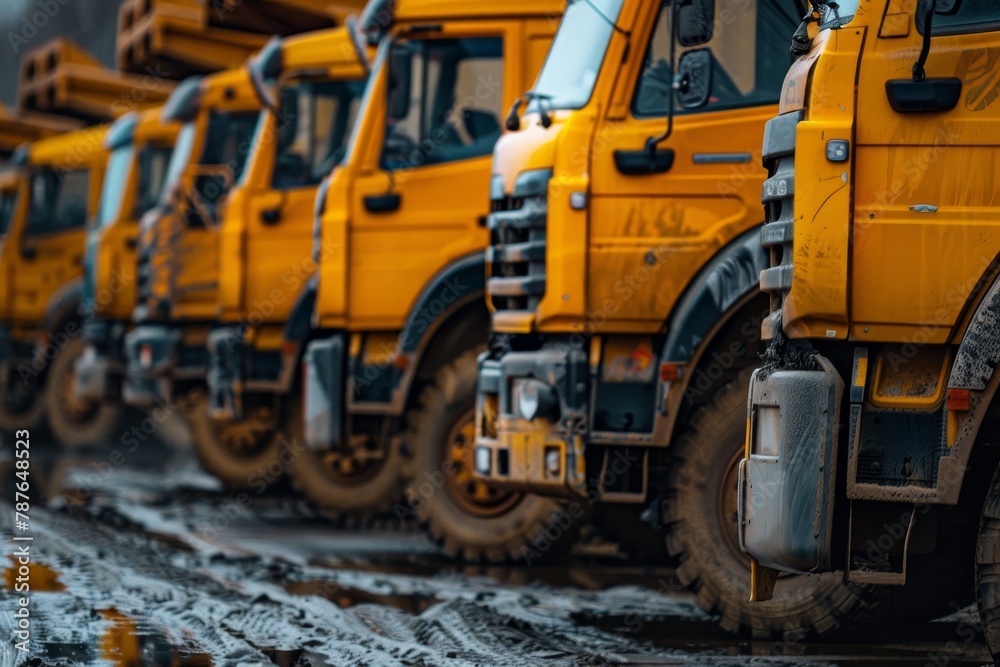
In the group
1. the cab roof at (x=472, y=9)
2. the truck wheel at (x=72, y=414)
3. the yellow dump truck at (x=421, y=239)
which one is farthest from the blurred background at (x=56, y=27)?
the cab roof at (x=472, y=9)

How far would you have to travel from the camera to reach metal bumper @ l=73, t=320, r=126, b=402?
18.4 metres

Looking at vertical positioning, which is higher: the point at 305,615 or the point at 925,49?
the point at 925,49

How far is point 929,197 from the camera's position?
626cm

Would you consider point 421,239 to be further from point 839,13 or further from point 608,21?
point 839,13

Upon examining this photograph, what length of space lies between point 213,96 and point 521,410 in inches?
295

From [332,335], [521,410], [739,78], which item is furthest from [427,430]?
[739,78]

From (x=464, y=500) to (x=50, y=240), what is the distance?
11.1m

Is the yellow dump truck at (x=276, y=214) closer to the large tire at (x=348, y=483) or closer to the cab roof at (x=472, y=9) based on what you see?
the large tire at (x=348, y=483)

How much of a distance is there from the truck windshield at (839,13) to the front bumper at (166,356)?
32.4 ft

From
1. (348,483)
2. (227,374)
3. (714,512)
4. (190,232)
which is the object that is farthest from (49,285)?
(714,512)

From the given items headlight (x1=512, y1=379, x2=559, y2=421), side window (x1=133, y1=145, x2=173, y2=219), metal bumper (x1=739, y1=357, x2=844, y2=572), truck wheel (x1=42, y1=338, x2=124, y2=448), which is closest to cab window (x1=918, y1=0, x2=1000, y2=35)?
metal bumper (x1=739, y1=357, x2=844, y2=572)

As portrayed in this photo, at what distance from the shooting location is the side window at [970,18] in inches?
250

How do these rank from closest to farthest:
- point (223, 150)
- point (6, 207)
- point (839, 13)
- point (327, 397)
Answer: point (839, 13) → point (327, 397) → point (223, 150) → point (6, 207)

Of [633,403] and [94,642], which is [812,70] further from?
[94,642]
